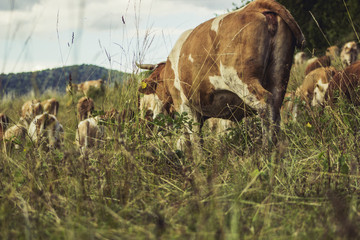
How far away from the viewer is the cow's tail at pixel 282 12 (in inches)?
143

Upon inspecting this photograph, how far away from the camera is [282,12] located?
12.0 feet

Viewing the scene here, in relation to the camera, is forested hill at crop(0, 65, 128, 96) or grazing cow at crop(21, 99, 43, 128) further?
grazing cow at crop(21, 99, 43, 128)

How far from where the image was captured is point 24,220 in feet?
7.34

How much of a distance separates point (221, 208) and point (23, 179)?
161 cm

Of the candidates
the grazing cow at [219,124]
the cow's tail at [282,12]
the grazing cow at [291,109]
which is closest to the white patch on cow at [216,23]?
the cow's tail at [282,12]

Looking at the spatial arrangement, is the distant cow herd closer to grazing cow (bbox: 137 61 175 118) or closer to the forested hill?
the forested hill

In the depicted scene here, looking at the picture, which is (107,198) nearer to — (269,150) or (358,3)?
(269,150)

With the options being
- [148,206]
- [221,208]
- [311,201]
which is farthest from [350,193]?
[148,206]

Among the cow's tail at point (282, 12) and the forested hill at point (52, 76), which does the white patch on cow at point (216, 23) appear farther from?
the forested hill at point (52, 76)

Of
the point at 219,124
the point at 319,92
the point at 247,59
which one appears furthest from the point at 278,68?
the point at 319,92

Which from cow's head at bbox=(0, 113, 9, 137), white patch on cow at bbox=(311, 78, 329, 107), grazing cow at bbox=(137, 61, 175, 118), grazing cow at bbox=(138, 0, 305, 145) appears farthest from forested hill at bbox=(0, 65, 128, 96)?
white patch on cow at bbox=(311, 78, 329, 107)

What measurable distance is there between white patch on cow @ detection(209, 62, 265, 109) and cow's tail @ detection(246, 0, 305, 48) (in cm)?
64

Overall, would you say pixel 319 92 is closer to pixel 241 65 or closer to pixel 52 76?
pixel 241 65

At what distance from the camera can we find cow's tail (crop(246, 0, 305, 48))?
11.9 feet
